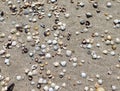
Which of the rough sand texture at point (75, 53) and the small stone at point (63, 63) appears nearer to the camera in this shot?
the rough sand texture at point (75, 53)

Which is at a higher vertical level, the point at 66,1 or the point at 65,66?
the point at 66,1

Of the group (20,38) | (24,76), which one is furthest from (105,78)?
(20,38)

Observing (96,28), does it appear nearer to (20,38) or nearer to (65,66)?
(65,66)

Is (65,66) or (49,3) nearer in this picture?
(65,66)

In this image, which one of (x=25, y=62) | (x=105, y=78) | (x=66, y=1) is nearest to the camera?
(x=105, y=78)

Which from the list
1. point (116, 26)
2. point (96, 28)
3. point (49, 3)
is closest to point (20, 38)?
point (49, 3)

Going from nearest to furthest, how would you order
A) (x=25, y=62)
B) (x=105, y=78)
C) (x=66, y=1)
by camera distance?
(x=105, y=78)
(x=25, y=62)
(x=66, y=1)

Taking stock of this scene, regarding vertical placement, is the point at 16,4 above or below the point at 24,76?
above

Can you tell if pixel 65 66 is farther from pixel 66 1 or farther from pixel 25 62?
pixel 66 1

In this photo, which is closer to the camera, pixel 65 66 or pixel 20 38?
pixel 65 66

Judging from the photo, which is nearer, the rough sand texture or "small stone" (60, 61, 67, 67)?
the rough sand texture
